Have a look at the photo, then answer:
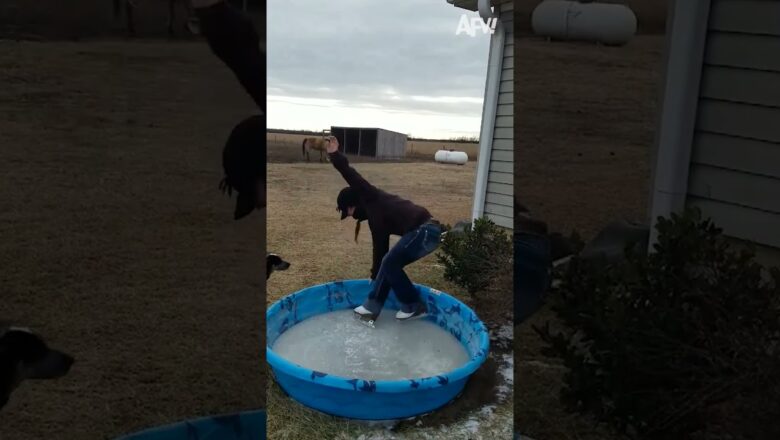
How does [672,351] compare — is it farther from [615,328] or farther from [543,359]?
[543,359]

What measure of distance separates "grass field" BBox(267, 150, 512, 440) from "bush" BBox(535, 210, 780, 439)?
23.3 inches

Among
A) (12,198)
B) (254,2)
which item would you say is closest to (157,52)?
(254,2)

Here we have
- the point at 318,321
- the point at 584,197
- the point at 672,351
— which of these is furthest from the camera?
the point at 584,197

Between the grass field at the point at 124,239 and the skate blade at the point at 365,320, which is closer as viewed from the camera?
the grass field at the point at 124,239

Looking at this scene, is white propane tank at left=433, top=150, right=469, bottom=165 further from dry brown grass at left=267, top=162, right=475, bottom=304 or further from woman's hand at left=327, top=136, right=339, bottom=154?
woman's hand at left=327, top=136, right=339, bottom=154

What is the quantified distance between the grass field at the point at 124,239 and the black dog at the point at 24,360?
0.10 feet

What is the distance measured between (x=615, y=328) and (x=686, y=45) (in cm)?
70

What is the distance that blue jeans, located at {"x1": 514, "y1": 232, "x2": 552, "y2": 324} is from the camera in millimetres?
1838

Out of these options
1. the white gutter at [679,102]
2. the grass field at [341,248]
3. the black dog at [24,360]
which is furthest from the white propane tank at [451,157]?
the black dog at [24,360]

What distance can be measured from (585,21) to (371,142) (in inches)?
34.2

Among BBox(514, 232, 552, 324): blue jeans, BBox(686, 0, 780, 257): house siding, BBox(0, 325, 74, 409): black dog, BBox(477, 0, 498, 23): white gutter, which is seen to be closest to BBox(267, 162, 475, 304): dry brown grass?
BBox(514, 232, 552, 324): blue jeans

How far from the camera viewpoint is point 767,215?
126cm

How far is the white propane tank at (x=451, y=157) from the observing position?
1.91 meters

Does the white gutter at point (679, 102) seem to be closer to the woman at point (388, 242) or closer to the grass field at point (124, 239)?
the woman at point (388, 242)
